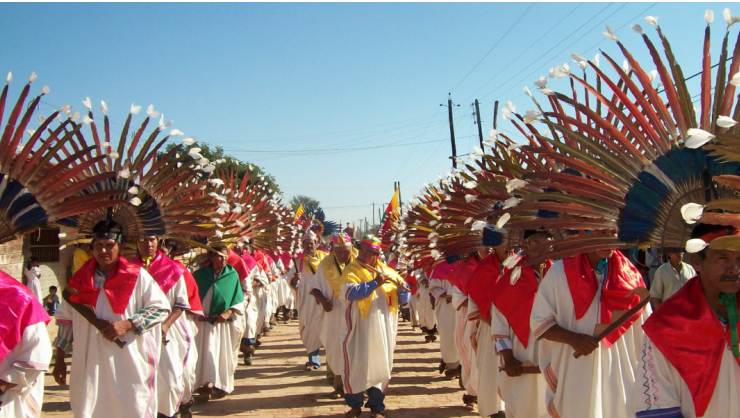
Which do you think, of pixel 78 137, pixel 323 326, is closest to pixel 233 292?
pixel 323 326

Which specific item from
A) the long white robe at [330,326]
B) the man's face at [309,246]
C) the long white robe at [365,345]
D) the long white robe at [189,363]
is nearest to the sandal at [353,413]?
the long white robe at [365,345]

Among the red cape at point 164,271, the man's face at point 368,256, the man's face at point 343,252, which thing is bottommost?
the red cape at point 164,271

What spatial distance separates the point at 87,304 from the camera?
4.80 m

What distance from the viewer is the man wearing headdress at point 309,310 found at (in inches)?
398

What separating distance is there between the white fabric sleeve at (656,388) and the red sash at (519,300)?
2.09 metres

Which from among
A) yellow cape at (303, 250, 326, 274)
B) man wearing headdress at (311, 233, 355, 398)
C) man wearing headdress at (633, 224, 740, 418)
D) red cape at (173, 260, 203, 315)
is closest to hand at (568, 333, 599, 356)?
man wearing headdress at (633, 224, 740, 418)

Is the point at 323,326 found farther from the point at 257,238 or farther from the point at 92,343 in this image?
the point at 92,343

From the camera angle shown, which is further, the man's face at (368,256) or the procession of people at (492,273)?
the man's face at (368,256)

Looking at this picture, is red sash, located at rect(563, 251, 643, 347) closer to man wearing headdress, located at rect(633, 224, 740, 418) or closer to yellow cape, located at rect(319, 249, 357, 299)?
man wearing headdress, located at rect(633, 224, 740, 418)

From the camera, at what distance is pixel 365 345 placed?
6703 millimetres

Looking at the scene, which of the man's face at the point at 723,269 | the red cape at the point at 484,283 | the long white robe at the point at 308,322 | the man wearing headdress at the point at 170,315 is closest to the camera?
the man's face at the point at 723,269

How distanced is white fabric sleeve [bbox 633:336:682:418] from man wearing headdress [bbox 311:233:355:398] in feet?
17.3

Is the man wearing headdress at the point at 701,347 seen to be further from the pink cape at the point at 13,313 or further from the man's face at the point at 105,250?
the man's face at the point at 105,250

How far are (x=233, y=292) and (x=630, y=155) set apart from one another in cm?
562
